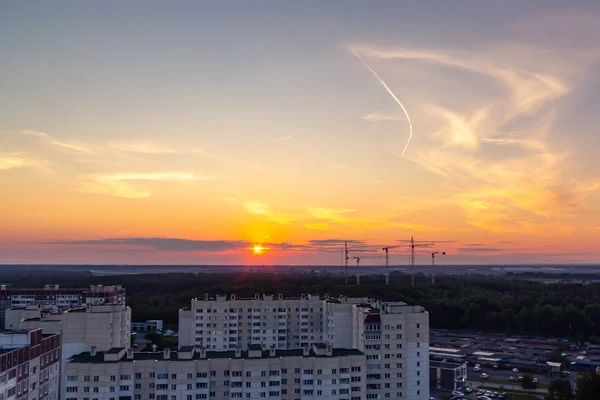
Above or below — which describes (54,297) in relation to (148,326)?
above

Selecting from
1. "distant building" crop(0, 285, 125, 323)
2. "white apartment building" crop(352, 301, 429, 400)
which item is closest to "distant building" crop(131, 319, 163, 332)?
"distant building" crop(0, 285, 125, 323)

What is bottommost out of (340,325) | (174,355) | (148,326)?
(148,326)

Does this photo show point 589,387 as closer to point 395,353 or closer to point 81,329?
point 395,353

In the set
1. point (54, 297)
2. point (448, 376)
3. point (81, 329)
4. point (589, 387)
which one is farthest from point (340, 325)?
point (54, 297)

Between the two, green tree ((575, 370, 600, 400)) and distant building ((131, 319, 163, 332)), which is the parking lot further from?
distant building ((131, 319, 163, 332))

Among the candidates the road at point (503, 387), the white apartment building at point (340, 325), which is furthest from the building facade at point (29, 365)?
the road at point (503, 387)

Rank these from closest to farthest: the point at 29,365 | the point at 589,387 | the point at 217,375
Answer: the point at 217,375, the point at 29,365, the point at 589,387
